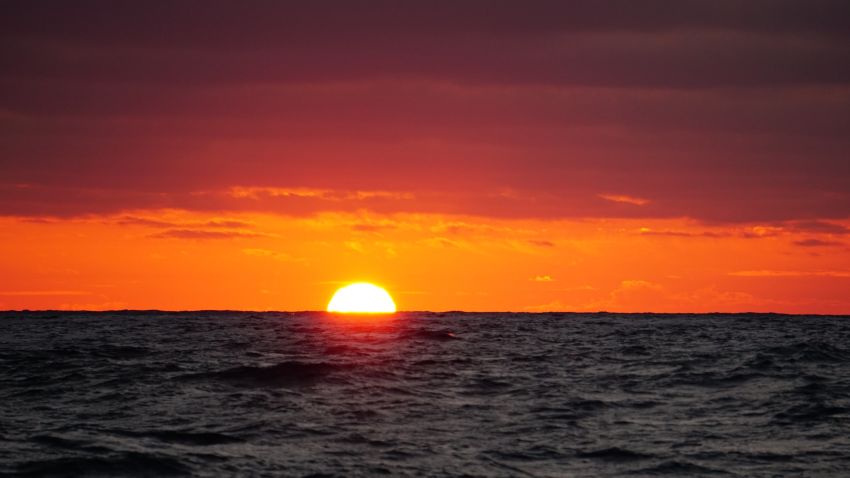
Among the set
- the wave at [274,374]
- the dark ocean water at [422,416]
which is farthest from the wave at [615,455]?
the wave at [274,374]

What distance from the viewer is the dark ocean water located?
24.1 meters

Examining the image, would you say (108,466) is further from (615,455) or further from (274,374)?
(274,374)

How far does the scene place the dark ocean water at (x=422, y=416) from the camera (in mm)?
24141

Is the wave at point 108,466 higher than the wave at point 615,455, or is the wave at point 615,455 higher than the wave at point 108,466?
the wave at point 615,455

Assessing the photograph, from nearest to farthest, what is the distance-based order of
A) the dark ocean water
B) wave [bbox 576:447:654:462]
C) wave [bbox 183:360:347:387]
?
the dark ocean water → wave [bbox 576:447:654:462] → wave [bbox 183:360:347:387]

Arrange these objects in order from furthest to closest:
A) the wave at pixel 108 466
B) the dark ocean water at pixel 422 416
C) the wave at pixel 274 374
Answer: the wave at pixel 274 374
the dark ocean water at pixel 422 416
the wave at pixel 108 466

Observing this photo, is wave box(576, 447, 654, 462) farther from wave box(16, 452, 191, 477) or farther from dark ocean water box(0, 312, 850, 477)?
wave box(16, 452, 191, 477)

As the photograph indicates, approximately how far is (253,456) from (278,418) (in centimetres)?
648

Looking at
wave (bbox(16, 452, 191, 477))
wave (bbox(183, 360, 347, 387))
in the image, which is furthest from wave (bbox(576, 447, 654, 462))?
wave (bbox(183, 360, 347, 387))

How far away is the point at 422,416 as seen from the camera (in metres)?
32.1

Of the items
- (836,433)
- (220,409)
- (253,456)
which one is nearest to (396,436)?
(253,456)

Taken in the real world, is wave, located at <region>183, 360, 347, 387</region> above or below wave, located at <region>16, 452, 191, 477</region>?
above

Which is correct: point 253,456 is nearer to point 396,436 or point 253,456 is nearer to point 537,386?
point 396,436

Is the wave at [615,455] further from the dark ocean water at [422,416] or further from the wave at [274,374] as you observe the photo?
the wave at [274,374]
